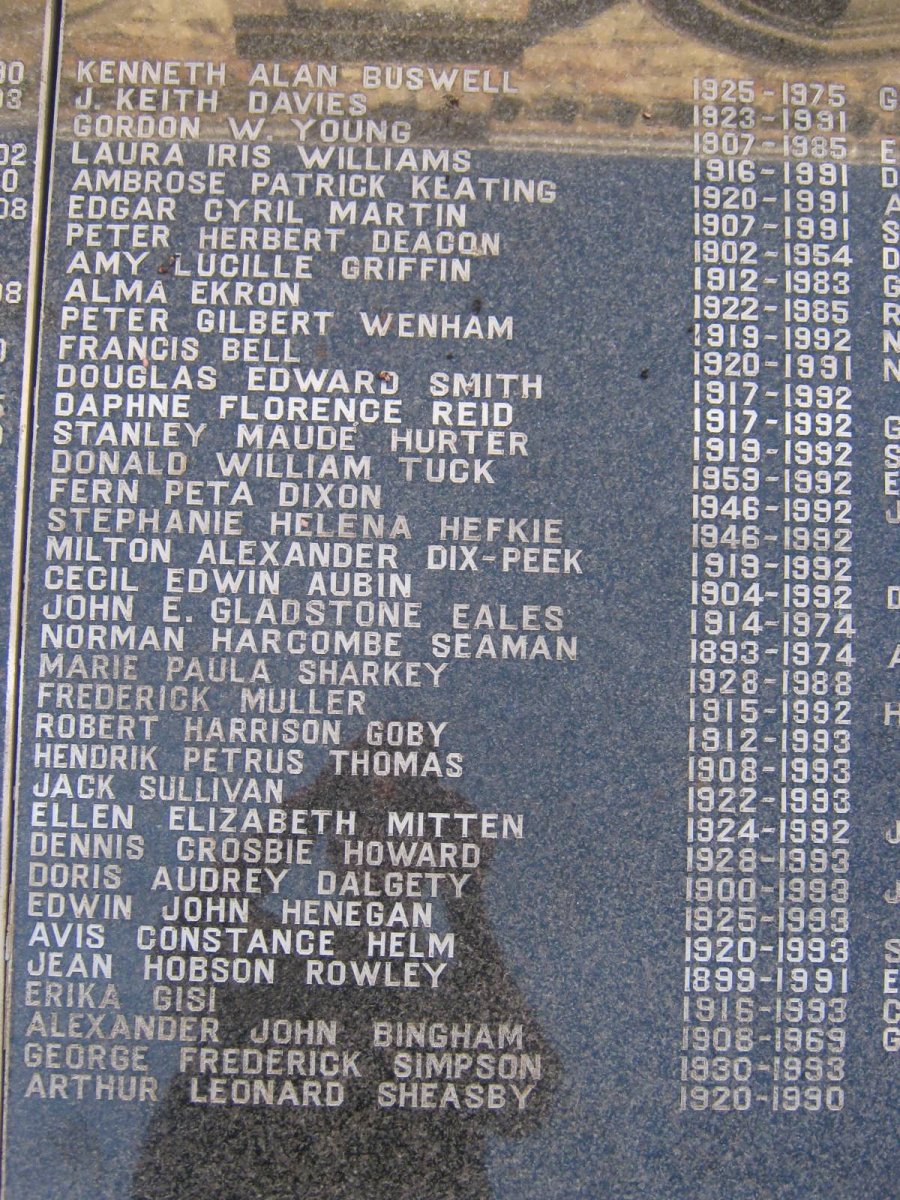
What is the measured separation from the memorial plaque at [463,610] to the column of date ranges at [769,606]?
12mm

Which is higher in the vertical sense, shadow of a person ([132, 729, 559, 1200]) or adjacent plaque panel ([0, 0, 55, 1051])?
adjacent plaque panel ([0, 0, 55, 1051])

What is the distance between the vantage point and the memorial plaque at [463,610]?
8.44 ft

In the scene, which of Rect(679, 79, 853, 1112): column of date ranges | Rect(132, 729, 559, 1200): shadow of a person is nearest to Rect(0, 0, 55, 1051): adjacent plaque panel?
Rect(132, 729, 559, 1200): shadow of a person

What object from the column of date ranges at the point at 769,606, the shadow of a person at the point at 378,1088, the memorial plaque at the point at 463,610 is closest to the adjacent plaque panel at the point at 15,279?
the memorial plaque at the point at 463,610

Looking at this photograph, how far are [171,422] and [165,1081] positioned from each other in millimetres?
1914

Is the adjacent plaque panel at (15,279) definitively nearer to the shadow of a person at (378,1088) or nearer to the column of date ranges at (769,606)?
the shadow of a person at (378,1088)

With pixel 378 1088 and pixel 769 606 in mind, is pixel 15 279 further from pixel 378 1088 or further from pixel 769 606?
pixel 378 1088

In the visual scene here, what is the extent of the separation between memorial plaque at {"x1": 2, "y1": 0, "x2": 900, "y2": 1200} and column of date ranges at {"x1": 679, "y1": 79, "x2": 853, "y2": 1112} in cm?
1

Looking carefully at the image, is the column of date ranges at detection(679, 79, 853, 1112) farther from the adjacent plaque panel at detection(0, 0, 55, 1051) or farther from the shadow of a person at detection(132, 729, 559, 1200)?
the adjacent plaque panel at detection(0, 0, 55, 1051)

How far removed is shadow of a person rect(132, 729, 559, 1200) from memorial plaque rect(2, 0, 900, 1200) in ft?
0.04

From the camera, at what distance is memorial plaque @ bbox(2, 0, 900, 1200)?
8.44 ft

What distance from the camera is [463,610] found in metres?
2.65

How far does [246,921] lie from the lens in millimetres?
2586

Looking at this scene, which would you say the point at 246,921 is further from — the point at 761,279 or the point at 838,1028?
the point at 761,279
